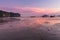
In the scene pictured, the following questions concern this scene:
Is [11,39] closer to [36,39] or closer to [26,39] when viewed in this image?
[26,39]

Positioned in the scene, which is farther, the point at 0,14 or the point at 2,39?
the point at 0,14

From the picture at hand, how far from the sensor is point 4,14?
118m

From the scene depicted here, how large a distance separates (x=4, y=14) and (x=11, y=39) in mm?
107602

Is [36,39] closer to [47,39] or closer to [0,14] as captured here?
[47,39]

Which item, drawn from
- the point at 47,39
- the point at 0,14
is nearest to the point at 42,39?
the point at 47,39

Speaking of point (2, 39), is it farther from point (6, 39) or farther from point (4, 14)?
point (4, 14)

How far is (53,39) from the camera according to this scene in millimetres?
13680

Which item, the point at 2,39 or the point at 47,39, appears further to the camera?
the point at 47,39

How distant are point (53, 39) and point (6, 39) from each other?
4.87 metres

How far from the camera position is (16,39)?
1312 cm

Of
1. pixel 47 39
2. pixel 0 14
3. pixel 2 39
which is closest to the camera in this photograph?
pixel 2 39

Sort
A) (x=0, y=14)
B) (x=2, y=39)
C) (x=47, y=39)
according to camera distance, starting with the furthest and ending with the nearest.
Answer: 1. (x=0, y=14)
2. (x=47, y=39)
3. (x=2, y=39)

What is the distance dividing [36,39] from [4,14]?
353ft

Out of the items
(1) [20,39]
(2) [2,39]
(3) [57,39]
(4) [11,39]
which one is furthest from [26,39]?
(3) [57,39]
